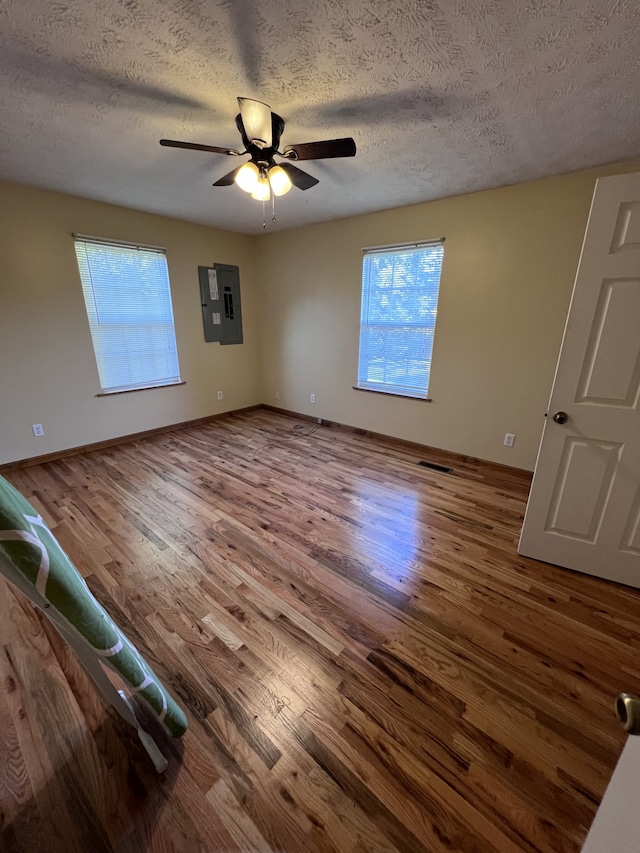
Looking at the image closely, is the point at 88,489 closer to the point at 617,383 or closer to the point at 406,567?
the point at 406,567

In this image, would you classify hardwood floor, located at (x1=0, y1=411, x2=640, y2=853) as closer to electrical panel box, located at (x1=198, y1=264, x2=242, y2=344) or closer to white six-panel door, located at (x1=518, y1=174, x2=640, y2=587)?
white six-panel door, located at (x1=518, y1=174, x2=640, y2=587)

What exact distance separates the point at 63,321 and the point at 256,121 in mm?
2764

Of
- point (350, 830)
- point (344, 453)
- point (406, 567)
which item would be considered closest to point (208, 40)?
point (406, 567)

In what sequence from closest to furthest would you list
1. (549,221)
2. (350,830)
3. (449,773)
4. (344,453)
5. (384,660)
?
(350,830), (449,773), (384,660), (549,221), (344,453)

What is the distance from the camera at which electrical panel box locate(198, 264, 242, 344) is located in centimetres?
426

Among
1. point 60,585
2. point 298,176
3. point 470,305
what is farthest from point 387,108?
point 60,585

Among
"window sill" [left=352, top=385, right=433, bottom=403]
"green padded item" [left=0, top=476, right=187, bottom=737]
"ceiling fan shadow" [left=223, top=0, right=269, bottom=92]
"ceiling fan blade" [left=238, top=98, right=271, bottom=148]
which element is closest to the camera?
"green padded item" [left=0, top=476, right=187, bottom=737]

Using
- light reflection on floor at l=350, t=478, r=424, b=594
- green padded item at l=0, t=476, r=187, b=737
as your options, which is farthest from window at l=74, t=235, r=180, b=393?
green padded item at l=0, t=476, r=187, b=737

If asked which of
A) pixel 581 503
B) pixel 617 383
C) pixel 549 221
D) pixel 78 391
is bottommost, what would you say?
pixel 581 503

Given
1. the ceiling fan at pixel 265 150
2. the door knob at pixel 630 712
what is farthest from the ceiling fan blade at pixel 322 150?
the door knob at pixel 630 712

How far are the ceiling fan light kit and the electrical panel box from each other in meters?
2.38

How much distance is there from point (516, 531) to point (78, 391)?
13.8ft

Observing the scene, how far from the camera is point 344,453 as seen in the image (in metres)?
3.64

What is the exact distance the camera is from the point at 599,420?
1.73 metres
